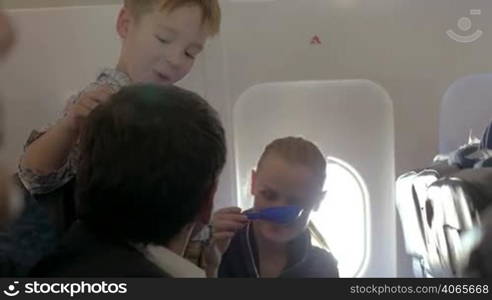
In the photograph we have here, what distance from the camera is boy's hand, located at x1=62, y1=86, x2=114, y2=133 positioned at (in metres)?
0.97

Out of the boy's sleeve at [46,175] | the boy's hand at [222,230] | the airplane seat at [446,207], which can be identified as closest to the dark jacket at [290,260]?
the boy's hand at [222,230]

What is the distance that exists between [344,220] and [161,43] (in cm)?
32

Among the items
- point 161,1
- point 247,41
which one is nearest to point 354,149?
point 247,41

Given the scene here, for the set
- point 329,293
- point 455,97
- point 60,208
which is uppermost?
point 455,97

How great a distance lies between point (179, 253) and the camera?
3.13 feet

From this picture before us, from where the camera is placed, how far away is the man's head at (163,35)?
3.17ft

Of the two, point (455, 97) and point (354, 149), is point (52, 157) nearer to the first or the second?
point (354, 149)

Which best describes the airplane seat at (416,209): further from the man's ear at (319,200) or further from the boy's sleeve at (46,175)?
the boy's sleeve at (46,175)

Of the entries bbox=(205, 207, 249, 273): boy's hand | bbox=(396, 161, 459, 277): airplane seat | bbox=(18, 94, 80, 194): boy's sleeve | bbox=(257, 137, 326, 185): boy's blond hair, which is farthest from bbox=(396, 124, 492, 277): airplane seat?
bbox=(18, 94, 80, 194): boy's sleeve

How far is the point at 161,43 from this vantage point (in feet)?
3.20

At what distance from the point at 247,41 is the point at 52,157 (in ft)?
0.95

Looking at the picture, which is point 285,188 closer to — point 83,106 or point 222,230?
point 222,230

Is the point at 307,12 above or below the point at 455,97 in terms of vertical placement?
above

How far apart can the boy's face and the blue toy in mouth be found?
20 cm
